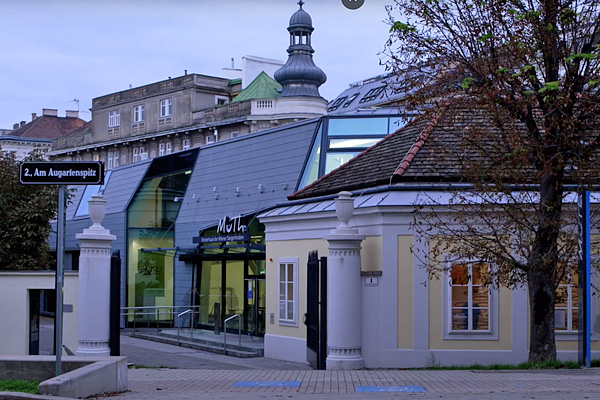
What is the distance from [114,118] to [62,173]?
67.4 metres

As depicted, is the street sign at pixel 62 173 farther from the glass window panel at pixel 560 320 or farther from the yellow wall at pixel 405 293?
the glass window panel at pixel 560 320

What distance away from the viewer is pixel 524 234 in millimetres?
16719

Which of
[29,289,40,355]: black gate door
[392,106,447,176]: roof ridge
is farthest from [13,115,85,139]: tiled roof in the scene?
[392,106,447,176]: roof ridge

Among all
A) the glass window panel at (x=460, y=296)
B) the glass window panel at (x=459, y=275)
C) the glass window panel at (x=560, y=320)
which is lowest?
the glass window panel at (x=560, y=320)

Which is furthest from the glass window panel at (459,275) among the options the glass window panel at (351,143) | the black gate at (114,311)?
the glass window panel at (351,143)

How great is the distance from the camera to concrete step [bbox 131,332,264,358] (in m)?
23.0

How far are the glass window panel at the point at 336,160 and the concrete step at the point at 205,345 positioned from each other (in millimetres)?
5838

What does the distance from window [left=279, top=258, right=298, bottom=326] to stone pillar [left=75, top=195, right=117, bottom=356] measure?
4871 mm

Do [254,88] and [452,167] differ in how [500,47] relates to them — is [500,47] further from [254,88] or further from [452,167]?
[254,88]

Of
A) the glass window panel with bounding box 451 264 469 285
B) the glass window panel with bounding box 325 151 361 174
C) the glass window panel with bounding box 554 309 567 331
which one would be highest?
the glass window panel with bounding box 325 151 361 174

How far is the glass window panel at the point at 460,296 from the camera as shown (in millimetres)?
17906

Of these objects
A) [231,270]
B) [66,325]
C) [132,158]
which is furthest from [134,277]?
[132,158]

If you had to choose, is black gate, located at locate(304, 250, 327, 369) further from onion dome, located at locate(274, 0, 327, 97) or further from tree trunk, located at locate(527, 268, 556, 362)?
onion dome, located at locate(274, 0, 327, 97)

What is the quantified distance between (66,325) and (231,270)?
1088cm
